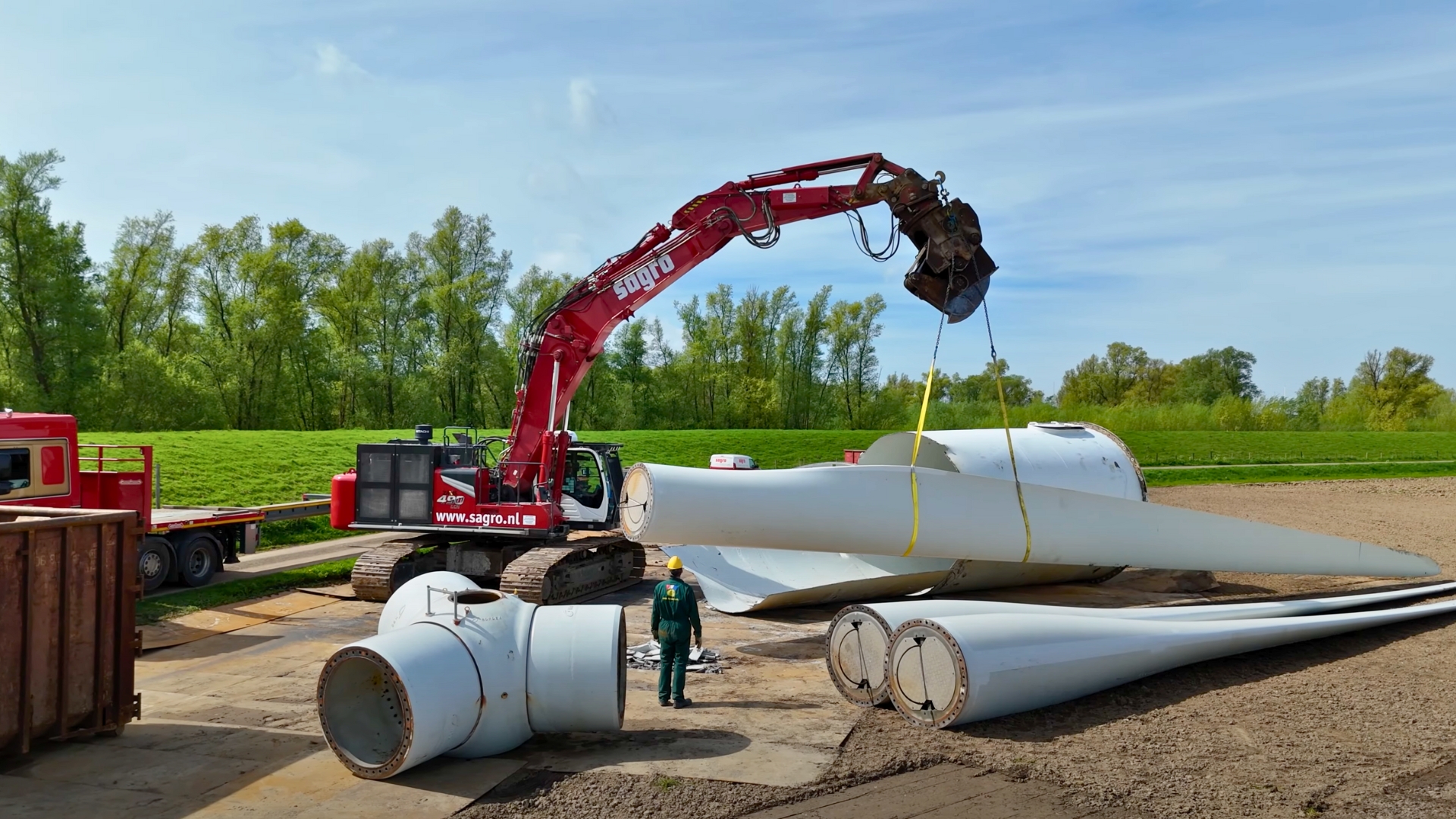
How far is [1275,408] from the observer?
70500mm

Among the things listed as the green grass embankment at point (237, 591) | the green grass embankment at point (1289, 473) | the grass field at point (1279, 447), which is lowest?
the green grass embankment at point (237, 591)

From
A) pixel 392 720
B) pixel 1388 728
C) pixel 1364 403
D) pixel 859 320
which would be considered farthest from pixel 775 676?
pixel 1364 403

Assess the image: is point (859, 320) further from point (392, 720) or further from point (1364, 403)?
point (392, 720)

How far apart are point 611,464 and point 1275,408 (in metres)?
67.1

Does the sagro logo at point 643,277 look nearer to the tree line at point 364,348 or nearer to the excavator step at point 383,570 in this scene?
the excavator step at point 383,570

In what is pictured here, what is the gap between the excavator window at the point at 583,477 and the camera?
1580 cm

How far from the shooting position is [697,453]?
1663 inches

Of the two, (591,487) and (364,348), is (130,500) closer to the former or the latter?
(591,487)

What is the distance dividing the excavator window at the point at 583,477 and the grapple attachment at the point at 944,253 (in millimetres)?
5591

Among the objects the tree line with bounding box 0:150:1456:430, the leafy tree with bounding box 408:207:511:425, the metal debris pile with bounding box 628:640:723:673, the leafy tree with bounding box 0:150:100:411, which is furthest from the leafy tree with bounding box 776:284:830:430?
the metal debris pile with bounding box 628:640:723:673

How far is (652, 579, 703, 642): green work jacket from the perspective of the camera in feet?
31.7

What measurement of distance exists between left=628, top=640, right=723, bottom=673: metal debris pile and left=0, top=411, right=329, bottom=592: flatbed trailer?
580 centimetres

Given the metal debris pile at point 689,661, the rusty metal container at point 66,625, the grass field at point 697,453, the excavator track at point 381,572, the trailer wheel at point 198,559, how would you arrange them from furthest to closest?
1. the grass field at point 697,453
2. the trailer wheel at point 198,559
3. the excavator track at point 381,572
4. the metal debris pile at point 689,661
5. the rusty metal container at point 66,625

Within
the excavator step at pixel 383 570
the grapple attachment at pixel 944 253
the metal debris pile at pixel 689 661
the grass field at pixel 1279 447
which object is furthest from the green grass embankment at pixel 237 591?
the grass field at pixel 1279 447
